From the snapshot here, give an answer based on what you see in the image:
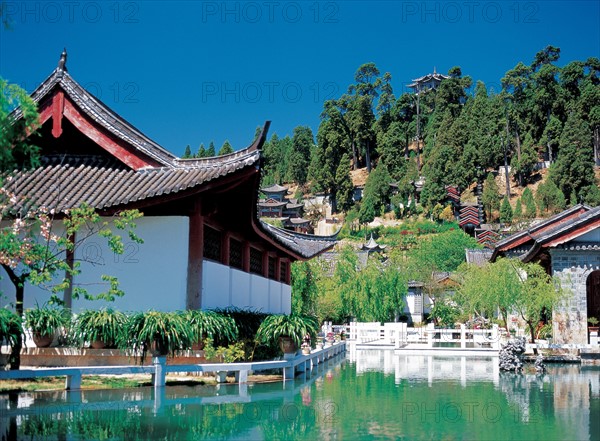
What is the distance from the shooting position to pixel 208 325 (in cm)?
1289

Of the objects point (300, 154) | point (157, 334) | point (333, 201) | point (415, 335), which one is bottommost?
point (415, 335)

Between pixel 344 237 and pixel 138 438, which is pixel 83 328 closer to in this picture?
pixel 138 438

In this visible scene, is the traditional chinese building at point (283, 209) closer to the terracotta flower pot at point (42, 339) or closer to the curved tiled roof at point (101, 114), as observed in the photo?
the curved tiled roof at point (101, 114)

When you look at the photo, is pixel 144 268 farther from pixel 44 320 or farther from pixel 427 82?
pixel 427 82

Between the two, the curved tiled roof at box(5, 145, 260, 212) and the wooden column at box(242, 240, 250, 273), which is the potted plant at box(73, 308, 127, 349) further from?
the wooden column at box(242, 240, 250, 273)

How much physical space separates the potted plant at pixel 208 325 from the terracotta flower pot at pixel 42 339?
8.39ft

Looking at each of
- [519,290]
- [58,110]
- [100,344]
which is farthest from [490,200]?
[100,344]

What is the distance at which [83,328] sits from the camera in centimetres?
1242

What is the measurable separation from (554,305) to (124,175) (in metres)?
17.4

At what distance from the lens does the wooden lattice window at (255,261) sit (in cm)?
2008

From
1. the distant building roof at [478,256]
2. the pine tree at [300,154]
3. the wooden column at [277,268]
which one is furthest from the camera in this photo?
the pine tree at [300,154]

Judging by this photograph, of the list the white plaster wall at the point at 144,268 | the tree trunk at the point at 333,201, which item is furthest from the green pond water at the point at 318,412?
the tree trunk at the point at 333,201

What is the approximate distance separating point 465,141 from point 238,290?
269 feet

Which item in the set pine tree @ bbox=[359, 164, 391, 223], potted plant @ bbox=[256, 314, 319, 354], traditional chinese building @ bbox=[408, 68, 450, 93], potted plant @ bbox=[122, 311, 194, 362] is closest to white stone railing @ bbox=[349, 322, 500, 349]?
potted plant @ bbox=[256, 314, 319, 354]
